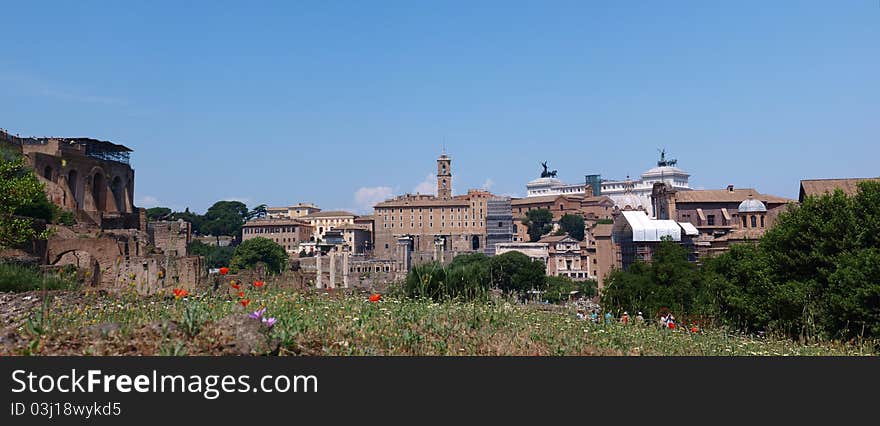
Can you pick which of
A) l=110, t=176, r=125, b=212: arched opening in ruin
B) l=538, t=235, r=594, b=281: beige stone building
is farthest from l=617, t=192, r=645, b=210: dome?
l=110, t=176, r=125, b=212: arched opening in ruin

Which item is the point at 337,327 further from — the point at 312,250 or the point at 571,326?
the point at 312,250

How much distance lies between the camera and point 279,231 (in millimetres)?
118812

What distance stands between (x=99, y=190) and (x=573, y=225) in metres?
86.4

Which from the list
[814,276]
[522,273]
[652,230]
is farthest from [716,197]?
[814,276]

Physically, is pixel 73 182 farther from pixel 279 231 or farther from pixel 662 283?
pixel 279 231

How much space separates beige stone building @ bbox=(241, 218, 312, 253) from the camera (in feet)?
388

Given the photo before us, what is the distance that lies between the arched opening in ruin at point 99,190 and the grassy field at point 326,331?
132 ft

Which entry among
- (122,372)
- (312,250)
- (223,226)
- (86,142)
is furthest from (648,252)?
(223,226)

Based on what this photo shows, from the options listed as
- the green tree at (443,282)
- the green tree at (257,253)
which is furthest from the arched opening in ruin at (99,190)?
the green tree at (443,282)

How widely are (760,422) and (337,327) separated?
130 inches

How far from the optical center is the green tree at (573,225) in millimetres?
121625

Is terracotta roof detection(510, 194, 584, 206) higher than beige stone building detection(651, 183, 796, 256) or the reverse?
higher

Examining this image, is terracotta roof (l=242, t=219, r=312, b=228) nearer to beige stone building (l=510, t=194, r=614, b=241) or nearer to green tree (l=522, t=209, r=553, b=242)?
beige stone building (l=510, t=194, r=614, b=241)

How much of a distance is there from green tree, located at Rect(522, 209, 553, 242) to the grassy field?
386ft
